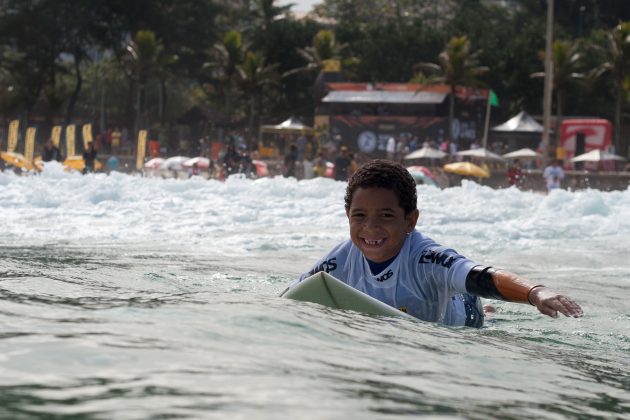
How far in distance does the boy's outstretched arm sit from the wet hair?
0.47 metres

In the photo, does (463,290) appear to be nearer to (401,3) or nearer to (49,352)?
(49,352)

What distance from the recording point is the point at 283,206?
801 inches

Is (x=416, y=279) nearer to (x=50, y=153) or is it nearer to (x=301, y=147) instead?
(x=50, y=153)

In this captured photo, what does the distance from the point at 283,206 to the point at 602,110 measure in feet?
128

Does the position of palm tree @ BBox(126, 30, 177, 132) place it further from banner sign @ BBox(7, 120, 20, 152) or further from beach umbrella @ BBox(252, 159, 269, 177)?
beach umbrella @ BBox(252, 159, 269, 177)

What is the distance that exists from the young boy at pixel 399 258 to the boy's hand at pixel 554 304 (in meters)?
0.28

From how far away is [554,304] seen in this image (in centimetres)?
438

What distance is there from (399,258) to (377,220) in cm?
24

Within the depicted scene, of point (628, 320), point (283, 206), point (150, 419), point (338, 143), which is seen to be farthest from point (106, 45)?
point (150, 419)

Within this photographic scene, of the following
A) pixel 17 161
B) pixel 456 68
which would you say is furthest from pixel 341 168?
pixel 456 68

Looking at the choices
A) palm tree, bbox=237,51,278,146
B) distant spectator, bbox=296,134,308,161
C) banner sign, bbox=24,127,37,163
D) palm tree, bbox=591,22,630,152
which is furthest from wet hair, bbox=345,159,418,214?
palm tree, bbox=237,51,278,146

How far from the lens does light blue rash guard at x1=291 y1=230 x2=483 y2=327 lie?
5.07m

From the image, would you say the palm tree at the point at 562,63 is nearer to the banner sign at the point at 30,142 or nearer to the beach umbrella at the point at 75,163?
the beach umbrella at the point at 75,163

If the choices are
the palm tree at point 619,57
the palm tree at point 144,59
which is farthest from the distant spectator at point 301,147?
the palm tree at point 144,59
